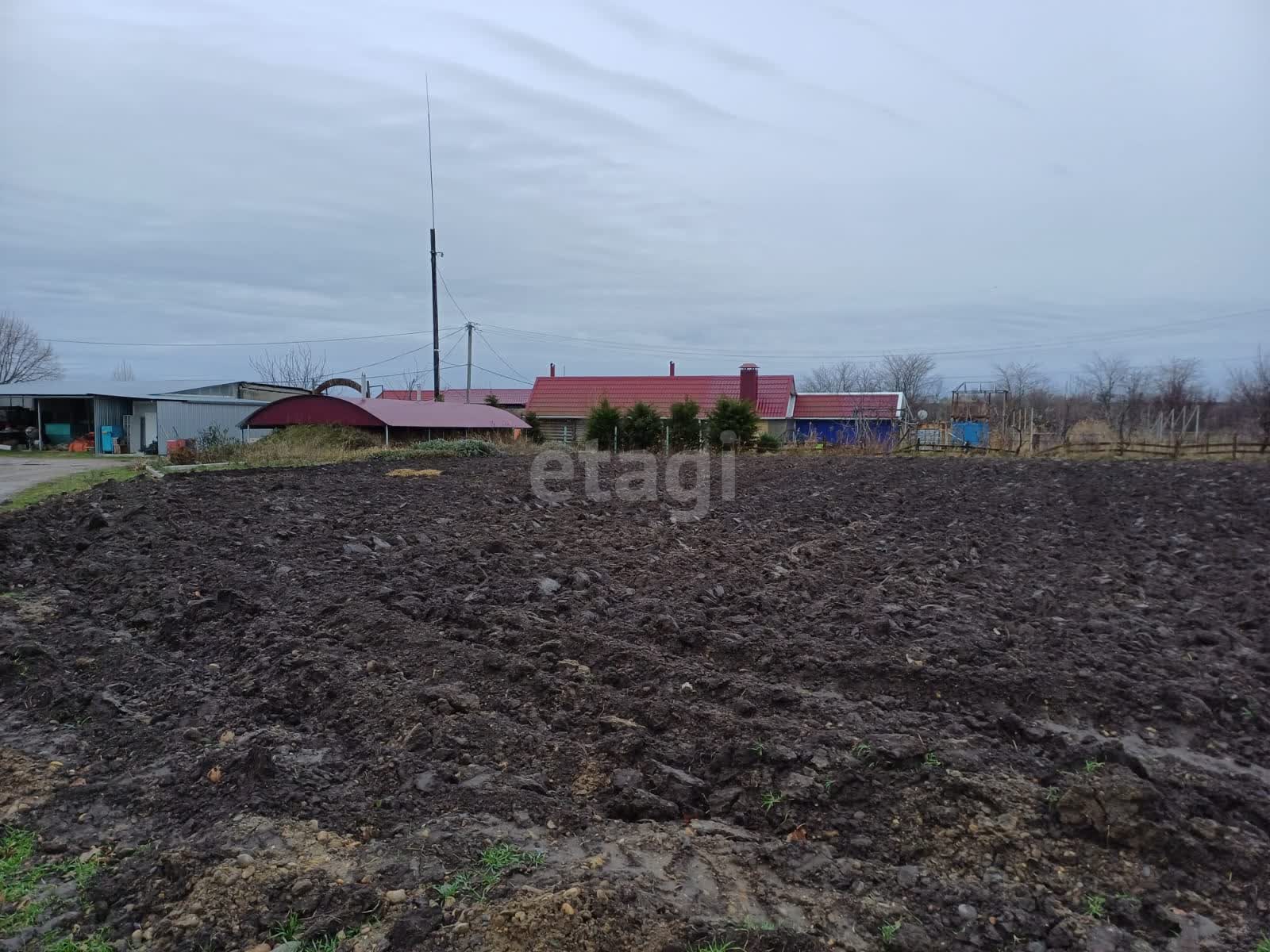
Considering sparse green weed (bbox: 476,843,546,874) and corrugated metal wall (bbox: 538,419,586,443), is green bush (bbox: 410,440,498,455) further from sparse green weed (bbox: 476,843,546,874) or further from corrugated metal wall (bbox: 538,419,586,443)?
sparse green weed (bbox: 476,843,546,874)

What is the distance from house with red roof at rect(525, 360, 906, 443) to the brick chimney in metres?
0.04

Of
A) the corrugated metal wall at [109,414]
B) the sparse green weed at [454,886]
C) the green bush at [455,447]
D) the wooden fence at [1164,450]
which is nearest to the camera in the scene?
the sparse green weed at [454,886]

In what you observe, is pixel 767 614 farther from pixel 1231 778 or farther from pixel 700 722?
pixel 1231 778

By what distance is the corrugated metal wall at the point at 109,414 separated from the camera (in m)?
27.7

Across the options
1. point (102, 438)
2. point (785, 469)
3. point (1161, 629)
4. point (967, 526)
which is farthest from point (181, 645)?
point (102, 438)

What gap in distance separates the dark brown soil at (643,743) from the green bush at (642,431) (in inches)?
787

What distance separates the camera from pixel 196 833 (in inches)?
104

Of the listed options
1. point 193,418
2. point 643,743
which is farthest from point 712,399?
point 643,743

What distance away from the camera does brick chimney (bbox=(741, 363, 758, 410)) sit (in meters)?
36.1

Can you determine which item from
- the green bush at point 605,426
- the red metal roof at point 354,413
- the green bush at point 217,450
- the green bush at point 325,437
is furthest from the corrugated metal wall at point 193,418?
the green bush at point 605,426

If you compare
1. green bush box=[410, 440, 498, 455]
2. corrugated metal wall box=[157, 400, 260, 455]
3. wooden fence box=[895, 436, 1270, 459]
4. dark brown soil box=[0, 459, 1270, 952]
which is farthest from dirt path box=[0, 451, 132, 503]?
wooden fence box=[895, 436, 1270, 459]

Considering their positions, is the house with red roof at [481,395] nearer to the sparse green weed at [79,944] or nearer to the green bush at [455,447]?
the green bush at [455,447]

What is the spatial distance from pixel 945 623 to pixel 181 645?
4.56 meters
